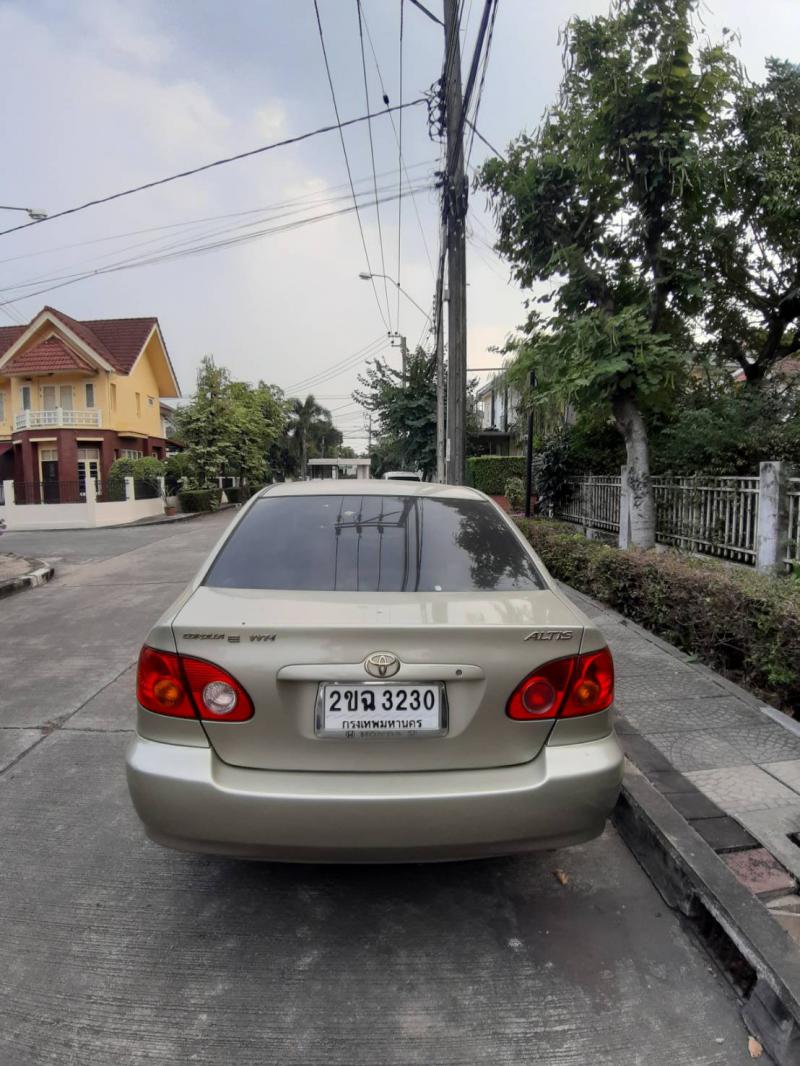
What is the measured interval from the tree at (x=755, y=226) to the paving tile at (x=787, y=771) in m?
5.93

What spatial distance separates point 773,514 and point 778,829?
3756 millimetres

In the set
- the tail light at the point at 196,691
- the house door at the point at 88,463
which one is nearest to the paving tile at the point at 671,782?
the tail light at the point at 196,691

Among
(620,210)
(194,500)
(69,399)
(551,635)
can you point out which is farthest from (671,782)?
(69,399)

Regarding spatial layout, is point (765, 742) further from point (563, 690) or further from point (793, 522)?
point (793, 522)

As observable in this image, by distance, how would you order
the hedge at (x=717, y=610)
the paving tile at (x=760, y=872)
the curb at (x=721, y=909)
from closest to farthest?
1. the curb at (x=721, y=909)
2. the paving tile at (x=760, y=872)
3. the hedge at (x=717, y=610)

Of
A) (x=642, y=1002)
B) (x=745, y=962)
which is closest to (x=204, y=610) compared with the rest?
(x=642, y=1002)

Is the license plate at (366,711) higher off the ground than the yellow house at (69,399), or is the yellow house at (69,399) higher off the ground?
the yellow house at (69,399)

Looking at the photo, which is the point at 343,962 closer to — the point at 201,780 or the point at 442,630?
the point at 201,780

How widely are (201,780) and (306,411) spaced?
55.4 meters

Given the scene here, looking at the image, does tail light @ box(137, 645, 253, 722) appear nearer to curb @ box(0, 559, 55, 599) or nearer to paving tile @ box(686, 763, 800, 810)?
paving tile @ box(686, 763, 800, 810)

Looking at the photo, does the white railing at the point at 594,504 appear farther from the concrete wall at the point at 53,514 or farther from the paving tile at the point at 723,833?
the concrete wall at the point at 53,514

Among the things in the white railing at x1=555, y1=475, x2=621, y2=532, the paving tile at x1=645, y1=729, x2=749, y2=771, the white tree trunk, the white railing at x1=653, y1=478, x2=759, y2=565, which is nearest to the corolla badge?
the paving tile at x1=645, y1=729, x2=749, y2=771

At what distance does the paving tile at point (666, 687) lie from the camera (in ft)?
14.4

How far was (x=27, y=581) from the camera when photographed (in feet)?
32.9
